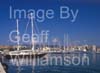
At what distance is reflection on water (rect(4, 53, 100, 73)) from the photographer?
10.2m

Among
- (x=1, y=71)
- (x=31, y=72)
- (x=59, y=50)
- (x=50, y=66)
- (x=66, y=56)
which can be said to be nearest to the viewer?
(x=1, y=71)

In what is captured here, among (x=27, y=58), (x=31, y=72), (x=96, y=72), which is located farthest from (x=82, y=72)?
(x=27, y=58)

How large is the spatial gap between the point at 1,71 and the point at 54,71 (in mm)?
4980

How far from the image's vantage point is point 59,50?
470 inches

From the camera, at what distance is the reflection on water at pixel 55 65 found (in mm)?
10188

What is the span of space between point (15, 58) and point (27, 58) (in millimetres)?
486

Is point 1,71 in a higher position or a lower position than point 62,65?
higher

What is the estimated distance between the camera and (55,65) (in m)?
11.4

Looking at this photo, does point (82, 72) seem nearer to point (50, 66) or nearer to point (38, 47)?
point (50, 66)

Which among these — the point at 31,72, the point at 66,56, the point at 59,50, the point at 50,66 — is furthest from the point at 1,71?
the point at 66,56

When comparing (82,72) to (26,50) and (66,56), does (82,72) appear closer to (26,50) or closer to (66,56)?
(26,50)

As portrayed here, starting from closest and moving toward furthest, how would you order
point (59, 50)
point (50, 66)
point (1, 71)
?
point (1, 71) → point (50, 66) → point (59, 50)

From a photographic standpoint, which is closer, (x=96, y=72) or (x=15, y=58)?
(x=96, y=72)

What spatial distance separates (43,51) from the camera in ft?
39.8
